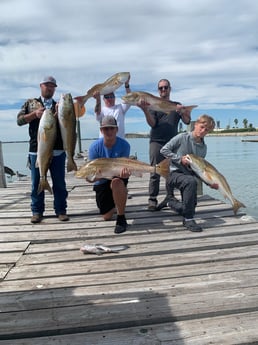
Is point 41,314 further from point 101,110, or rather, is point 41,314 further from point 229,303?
point 101,110

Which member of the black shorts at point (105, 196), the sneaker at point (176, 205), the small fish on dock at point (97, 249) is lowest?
the small fish on dock at point (97, 249)

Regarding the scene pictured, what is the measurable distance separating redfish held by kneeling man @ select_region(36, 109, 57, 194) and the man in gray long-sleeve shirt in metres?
1.67

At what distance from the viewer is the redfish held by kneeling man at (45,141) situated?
4648 mm

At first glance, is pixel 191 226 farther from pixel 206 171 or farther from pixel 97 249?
pixel 97 249

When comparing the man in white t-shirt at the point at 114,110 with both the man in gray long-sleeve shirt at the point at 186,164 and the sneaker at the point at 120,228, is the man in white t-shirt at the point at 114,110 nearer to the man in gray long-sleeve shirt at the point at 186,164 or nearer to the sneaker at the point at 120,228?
the man in gray long-sleeve shirt at the point at 186,164

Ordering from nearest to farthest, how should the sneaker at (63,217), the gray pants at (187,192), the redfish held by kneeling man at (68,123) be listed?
the redfish held by kneeling man at (68,123)
the gray pants at (187,192)
the sneaker at (63,217)

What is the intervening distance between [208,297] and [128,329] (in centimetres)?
76

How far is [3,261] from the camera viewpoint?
371 cm

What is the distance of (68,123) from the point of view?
15.2 ft

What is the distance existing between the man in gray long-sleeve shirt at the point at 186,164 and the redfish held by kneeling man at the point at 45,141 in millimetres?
1670

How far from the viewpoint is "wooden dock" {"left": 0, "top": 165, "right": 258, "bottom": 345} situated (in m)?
2.36

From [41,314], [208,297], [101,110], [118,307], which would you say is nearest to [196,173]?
[101,110]

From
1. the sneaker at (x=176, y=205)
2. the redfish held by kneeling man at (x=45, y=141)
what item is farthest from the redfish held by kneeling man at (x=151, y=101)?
the sneaker at (x=176, y=205)

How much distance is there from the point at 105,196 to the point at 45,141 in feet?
4.11
